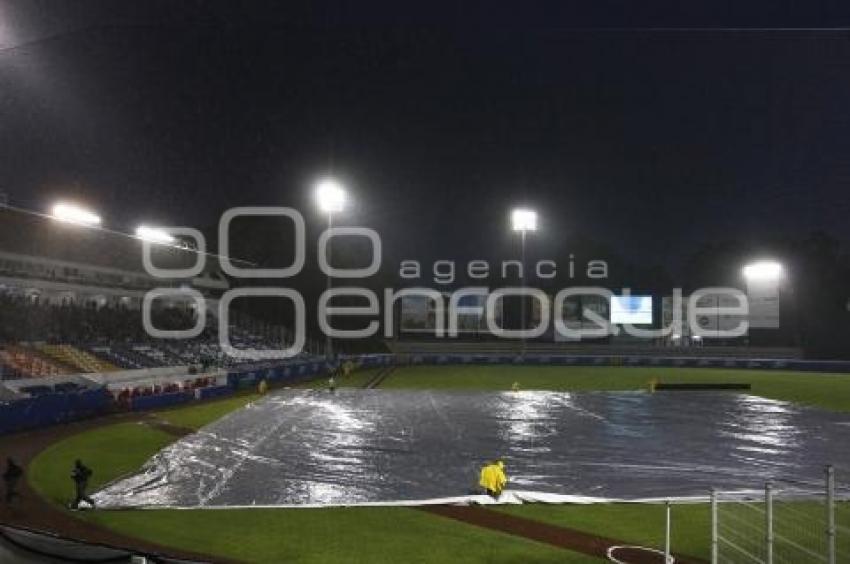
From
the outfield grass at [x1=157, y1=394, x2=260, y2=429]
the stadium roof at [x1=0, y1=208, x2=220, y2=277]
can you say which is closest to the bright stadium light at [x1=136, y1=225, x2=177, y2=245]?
the stadium roof at [x1=0, y1=208, x2=220, y2=277]

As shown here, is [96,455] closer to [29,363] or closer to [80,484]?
[80,484]

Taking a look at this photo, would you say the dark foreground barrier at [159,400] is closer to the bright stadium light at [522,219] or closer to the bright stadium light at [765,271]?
the bright stadium light at [522,219]

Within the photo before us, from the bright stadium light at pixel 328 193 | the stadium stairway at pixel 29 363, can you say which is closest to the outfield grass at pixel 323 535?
the stadium stairway at pixel 29 363

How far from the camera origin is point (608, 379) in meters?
57.6

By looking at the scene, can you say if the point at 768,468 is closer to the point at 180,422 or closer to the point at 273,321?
the point at 180,422

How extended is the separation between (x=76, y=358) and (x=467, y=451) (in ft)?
84.6

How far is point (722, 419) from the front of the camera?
32.7 metres

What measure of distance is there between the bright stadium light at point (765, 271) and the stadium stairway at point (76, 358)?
6634 cm

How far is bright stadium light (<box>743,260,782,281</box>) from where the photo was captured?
261 feet

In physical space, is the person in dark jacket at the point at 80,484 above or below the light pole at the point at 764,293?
below

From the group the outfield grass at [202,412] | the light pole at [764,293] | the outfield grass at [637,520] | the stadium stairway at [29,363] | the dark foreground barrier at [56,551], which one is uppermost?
the light pole at [764,293]

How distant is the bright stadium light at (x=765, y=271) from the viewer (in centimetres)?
7956

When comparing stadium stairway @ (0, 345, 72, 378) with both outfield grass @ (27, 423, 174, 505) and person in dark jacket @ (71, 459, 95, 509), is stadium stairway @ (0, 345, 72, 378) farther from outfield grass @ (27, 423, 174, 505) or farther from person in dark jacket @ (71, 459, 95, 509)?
person in dark jacket @ (71, 459, 95, 509)

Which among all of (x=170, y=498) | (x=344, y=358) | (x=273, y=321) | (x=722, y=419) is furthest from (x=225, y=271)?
(x=170, y=498)
